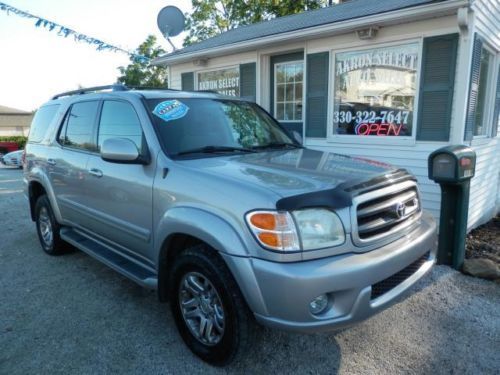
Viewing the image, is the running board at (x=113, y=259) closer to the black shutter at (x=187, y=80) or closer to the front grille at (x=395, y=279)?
the front grille at (x=395, y=279)

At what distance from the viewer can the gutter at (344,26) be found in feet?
16.1

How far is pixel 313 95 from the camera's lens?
6777 mm

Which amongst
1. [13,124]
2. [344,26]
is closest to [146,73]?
[344,26]

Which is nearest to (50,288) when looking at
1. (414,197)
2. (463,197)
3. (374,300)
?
(374,300)

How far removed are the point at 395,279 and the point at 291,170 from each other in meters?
0.98

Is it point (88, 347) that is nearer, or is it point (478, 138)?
point (88, 347)

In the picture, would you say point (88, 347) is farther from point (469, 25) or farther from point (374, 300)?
point (469, 25)

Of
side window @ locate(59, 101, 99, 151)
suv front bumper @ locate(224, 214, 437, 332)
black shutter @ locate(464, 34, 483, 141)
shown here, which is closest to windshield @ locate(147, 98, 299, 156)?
side window @ locate(59, 101, 99, 151)

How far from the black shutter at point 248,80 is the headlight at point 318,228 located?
5.92m

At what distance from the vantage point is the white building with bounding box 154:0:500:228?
5180mm

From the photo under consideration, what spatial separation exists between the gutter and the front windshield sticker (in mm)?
3664

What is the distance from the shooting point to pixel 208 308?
8.23 feet

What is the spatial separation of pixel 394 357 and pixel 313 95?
5013 mm

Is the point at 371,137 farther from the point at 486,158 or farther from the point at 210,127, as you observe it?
the point at 210,127
